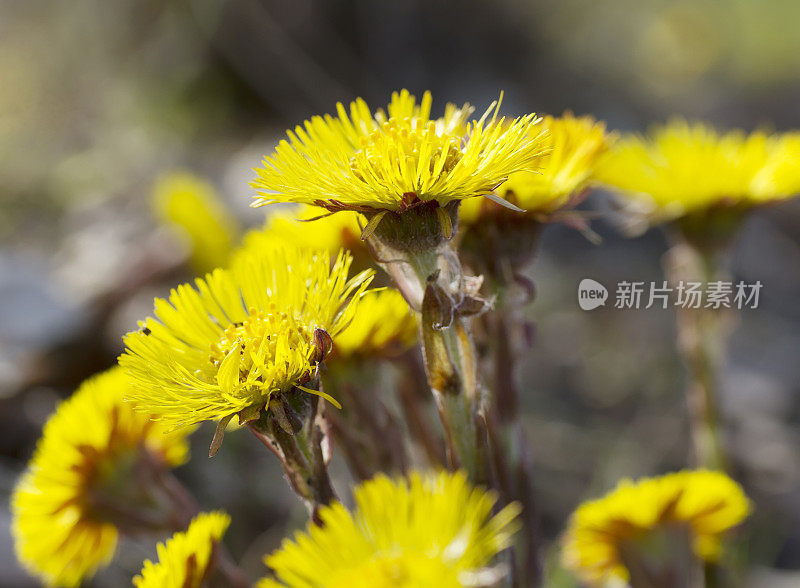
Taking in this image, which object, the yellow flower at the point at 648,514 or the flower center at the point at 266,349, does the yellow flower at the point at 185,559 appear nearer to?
the flower center at the point at 266,349

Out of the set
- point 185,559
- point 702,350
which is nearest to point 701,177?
point 702,350

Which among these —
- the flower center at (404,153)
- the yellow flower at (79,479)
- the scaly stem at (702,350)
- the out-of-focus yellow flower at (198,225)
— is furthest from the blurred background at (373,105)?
the flower center at (404,153)

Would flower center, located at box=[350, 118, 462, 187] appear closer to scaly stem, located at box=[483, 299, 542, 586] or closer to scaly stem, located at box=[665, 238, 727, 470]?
scaly stem, located at box=[483, 299, 542, 586]

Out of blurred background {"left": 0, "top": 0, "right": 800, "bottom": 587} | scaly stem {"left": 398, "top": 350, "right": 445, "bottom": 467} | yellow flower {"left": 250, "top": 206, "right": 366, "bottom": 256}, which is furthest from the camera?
blurred background {"left": 0, "top": 0, "right": 800, "bottom": 587}

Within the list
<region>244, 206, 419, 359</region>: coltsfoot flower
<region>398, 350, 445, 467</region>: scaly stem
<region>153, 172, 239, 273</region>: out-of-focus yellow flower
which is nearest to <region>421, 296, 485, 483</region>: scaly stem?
<region>244, 206, 419, 359</region>: coltsfoot flower

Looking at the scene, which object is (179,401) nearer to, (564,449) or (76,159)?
(564,449)

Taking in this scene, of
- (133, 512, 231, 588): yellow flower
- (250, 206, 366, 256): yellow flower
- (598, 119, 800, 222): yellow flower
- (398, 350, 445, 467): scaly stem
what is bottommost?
(133, 512, 231, 588): yellow flower

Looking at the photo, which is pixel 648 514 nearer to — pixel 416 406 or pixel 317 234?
pixel 416 406

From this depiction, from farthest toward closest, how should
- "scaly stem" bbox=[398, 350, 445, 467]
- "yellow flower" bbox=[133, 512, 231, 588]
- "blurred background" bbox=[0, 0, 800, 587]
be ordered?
"blurred background" bbox=[0, 0, 800, 587], "scaly stem" bbox=[398, 350, 445, 467], "yellow flower" bbox=[133, 512, 231, 588]
